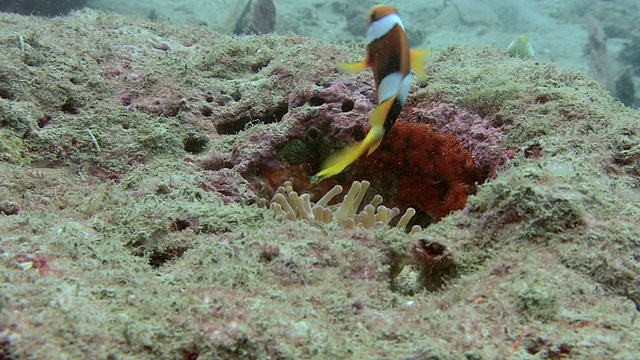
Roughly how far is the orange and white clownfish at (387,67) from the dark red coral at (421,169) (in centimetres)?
133

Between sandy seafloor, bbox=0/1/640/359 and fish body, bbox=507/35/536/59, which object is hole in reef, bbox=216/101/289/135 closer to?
sandy seafloor, bbox=0/1/640/359

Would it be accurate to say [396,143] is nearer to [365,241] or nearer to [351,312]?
[365,241]

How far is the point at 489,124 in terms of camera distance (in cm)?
338

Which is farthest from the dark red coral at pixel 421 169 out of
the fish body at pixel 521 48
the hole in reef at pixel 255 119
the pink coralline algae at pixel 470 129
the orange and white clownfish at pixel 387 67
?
the fish body at pixel 521 48

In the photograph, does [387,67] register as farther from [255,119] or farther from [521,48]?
[521,48]

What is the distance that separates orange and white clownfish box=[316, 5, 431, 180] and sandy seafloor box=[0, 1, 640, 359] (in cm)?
49

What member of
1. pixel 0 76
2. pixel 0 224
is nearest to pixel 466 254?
pixel 0 224

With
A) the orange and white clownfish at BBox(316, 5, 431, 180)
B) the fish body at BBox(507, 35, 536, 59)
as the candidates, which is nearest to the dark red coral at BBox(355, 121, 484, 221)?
the orange and white clownfish at BBox(316, 5, 431, 180)

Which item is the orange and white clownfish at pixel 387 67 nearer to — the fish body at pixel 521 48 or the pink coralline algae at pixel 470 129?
the pink coralline algae at pixel 470 129

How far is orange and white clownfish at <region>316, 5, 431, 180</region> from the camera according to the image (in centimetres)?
211

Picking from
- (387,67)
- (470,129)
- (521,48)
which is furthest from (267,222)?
(521,48)

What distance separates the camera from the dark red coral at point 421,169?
3.37 metres

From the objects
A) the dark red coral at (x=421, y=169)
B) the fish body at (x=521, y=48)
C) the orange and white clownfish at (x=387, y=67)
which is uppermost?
the orange and white clownfish at (x=387, y=67)

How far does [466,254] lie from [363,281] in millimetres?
567
